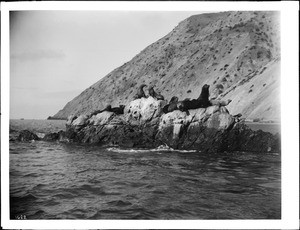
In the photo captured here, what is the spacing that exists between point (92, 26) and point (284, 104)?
16.4ft

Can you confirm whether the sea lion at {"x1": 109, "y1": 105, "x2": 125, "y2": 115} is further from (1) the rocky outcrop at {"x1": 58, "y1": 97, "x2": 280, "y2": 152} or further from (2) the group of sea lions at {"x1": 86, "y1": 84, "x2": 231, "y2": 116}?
(1) the rocky outcrop at {"x1": 58, "y1": 97, "x2": 280, "y2": 152}

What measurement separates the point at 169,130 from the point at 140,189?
553 centimetres

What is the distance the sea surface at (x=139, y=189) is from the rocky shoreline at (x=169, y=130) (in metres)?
2.35

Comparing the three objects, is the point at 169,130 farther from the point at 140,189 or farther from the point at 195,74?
the point at 140,189

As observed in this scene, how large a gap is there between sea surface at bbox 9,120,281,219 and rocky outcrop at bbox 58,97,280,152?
7.73ft

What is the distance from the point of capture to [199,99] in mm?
11617

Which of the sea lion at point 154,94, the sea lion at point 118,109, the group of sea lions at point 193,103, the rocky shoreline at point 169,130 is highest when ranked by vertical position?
the sea lion at point 154,94

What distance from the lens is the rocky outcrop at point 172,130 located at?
1191 cm

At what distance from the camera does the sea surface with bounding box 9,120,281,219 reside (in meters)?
6.55

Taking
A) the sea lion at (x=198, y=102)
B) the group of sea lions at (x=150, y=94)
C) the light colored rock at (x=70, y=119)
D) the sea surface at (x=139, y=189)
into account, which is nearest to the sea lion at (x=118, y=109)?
the group of sea lions at (x=150, y=94)

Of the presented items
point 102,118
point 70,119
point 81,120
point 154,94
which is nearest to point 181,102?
point 154,94

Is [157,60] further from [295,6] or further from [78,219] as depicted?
[78,219]

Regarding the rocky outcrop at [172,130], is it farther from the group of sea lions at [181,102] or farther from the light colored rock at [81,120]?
the group of sea lions at [181,102]

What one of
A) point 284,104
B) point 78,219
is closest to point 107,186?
point 78,219
